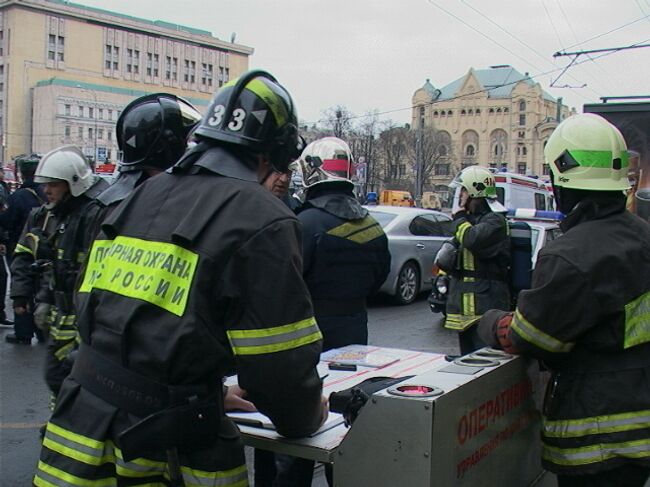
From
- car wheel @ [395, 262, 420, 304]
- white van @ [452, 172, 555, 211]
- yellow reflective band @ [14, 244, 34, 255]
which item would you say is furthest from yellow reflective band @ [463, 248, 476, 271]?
white van @ [452, 172, 555, 211]

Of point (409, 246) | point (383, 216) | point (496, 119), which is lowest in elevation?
point (409, 246)

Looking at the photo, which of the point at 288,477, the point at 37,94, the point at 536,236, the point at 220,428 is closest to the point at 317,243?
the point at 288,477

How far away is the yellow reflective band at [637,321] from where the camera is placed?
254cm

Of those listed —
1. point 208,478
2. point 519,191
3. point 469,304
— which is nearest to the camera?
point 208,478

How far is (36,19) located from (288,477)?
10449 centimetres

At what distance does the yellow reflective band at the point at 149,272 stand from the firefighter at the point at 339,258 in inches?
79.4

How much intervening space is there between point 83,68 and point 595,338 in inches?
4184

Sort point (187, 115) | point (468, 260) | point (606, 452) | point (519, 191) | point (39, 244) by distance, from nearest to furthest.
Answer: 1. point (606, 452)
2. point (187, 115)
3. point (39, 244)
4. point (468, 260)
5. point (519, 191)

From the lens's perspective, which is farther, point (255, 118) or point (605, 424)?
point (605, 424)

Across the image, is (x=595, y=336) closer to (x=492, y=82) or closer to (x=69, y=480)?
(x=69, y=480)

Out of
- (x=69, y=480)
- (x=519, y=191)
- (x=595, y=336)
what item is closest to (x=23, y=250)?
(x=69, y=480)

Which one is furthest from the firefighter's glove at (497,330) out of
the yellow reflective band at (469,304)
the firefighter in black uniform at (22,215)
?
the firefighter in black uniform at (22,215)

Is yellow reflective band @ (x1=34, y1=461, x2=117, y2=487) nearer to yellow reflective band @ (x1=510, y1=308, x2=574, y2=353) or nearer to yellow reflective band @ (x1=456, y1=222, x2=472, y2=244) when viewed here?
yellow reflective band @ (x1=510, y1=308, x2=574, y2=353)

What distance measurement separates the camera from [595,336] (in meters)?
2.55
